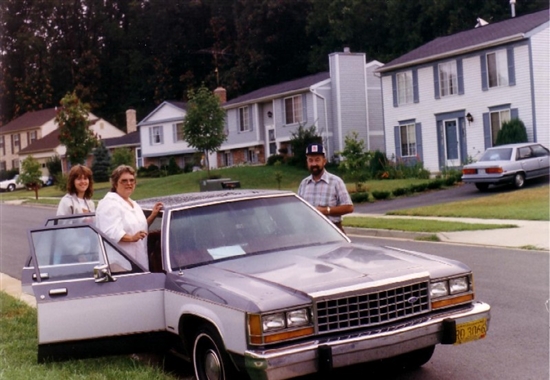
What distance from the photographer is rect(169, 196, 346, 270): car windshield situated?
Answer: 6.49 m

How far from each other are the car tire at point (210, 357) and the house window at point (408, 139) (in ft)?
118

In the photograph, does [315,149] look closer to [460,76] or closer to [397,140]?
[460,76]

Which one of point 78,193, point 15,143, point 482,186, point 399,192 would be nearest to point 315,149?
point 78,193

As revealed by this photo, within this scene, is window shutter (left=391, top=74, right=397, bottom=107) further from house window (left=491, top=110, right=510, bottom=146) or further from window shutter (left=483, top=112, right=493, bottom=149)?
house window (left=491, top=110, right=510, bottom=146)

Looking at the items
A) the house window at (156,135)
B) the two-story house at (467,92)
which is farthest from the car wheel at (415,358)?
the house window at (156,135)

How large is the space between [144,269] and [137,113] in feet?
275

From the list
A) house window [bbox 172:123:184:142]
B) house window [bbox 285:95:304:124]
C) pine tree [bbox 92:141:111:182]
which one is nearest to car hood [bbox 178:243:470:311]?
house window [bbox 285:95:304:124]

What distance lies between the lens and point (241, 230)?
6711mm

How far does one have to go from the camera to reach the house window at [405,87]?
41.2 metres

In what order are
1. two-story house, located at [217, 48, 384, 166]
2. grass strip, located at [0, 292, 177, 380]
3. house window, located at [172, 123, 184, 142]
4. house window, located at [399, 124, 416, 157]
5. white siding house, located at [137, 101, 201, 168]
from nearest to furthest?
grass strip, located at [0, 292, 177, 380] < house window, located at [399, 124, 416, 157] < two-story house, located at [217, 48, 384, 166] < white siding house, located at [137, 101, 201, 168] < house window, located at [172, 123, 184, 142]

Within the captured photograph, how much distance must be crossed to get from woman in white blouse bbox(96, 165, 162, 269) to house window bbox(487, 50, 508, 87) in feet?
101

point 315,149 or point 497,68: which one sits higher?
point 497,68

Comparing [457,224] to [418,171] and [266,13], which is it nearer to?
[418,171]

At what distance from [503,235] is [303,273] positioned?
11.2 metres
